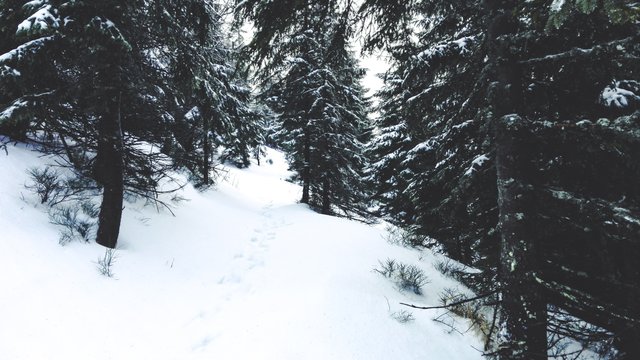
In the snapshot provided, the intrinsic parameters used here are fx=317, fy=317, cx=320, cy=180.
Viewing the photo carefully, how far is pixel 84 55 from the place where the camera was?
5051 mm

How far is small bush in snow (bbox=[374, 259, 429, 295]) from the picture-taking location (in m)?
6.08

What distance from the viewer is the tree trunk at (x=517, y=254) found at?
324cm

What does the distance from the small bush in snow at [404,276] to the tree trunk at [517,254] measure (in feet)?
8.71

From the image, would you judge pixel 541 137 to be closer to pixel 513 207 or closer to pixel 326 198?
pixel 513 207

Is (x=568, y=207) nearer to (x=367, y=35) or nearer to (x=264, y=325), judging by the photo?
(x=367, y=35)

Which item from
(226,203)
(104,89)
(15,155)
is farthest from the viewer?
(226,203)

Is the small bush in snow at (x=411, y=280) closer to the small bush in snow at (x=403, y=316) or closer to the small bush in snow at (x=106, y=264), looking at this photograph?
the small bush in snow at (x=403, y=316)

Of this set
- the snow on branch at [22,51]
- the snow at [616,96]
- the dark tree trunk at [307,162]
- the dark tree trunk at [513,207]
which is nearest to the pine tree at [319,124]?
the dark tree trunk at [307,162]

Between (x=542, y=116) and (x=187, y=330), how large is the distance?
5.70m

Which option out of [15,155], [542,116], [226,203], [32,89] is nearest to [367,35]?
[542,116]

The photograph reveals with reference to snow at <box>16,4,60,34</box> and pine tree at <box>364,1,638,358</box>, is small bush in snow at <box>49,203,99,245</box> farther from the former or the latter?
pine tree at <box>364,1,638,358</box>

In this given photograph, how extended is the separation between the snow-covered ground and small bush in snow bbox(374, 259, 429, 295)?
0.59 ft

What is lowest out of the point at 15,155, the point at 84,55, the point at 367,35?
the point at 15,155

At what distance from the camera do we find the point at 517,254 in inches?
135
